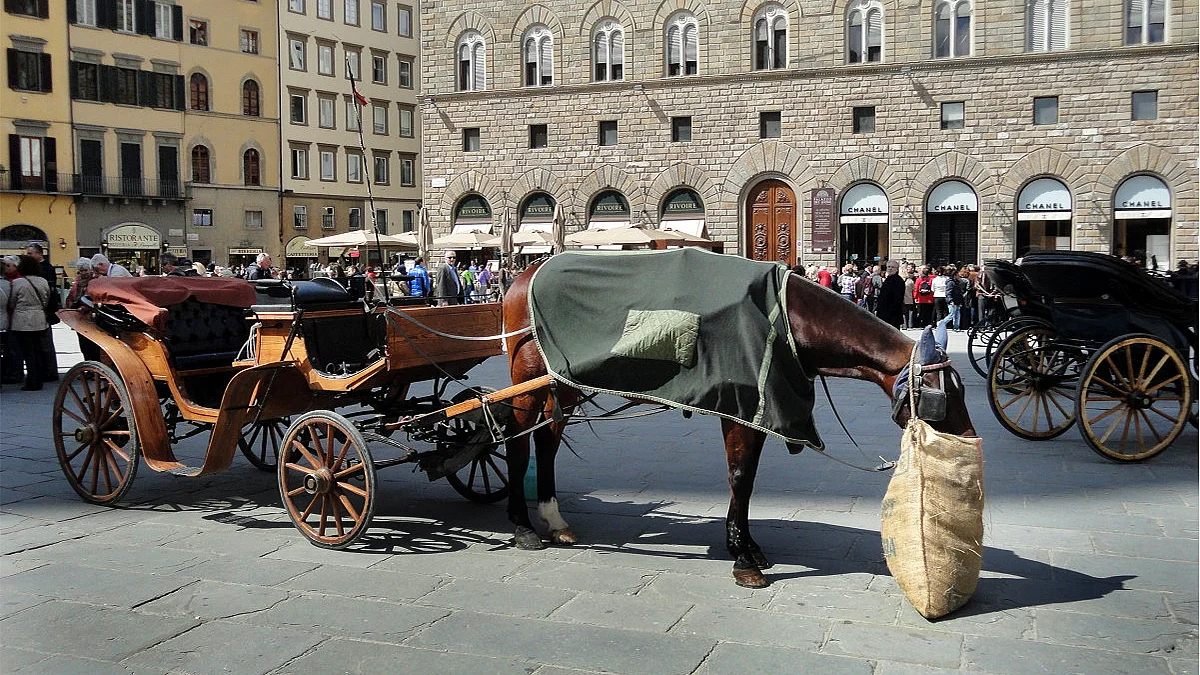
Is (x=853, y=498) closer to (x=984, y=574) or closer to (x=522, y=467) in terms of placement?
(x=984, y=574)

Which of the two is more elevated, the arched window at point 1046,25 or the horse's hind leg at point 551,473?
the arched window at point 1046,25

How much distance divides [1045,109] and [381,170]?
94.8 feet

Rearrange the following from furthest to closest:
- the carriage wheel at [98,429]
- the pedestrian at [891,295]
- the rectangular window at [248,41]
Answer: the rectangular window at [248,41] < the pedestrian at [891,295] < the carriage wheel at [98,429]

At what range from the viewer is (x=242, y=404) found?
590 cm

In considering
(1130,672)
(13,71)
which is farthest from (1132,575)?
(13,71)

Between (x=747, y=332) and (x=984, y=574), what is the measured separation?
5.12 ft

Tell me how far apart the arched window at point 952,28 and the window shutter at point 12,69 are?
99.9ft

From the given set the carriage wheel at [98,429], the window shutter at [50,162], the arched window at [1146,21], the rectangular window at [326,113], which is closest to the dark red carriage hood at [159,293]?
the carriage wheel at [98,429]

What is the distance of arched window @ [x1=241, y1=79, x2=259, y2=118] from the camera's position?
45.1 m

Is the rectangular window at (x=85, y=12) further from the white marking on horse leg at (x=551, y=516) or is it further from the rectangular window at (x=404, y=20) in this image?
the white marking on horse leg at (x=551, y=516)

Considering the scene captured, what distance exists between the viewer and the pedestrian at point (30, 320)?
1257cm

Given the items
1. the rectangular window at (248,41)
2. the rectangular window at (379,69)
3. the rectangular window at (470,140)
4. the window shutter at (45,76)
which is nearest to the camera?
the rectangular window at (470,140)

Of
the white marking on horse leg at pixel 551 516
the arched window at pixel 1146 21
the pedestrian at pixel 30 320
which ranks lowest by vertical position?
the white marking on horse leg at pixel 551 516

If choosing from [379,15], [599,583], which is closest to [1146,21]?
[599,583]
